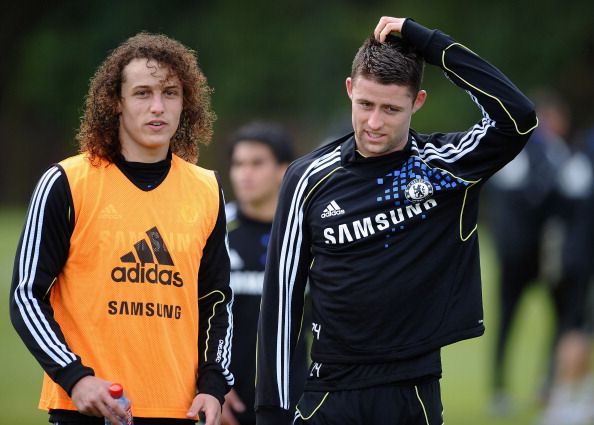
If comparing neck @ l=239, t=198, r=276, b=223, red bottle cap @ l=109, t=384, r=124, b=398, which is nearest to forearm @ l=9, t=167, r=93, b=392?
red bottle cap @ l=109, t=384, r=124, b=398

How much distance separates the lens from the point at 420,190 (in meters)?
4.55

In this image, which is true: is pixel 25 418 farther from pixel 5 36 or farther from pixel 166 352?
pixel 5 36

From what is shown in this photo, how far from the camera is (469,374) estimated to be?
499 inches

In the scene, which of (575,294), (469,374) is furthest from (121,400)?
(469,374)

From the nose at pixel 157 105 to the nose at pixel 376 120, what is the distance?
85cm

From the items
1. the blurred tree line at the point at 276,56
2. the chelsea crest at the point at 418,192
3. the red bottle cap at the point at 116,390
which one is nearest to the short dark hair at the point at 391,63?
the chelsea crest at the point at 418,192

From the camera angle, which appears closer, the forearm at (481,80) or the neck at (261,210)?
the forearm at (481,80)

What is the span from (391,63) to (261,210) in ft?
6.62

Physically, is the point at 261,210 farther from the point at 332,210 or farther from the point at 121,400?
the point at 121,400

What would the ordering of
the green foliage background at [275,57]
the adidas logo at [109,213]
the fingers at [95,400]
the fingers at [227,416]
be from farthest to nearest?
1. the green foliage background at [275,57]
2. the fingers at [227,416]
3. the adidas logo at [109,213]
4. the fingers at [95,400]

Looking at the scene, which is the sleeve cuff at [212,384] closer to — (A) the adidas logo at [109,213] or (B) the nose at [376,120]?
(A) the adidas logo at [109,213]

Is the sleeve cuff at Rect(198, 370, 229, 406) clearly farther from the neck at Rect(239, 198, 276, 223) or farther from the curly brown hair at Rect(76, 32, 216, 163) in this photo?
the neck at Rect(239, 198, 276, 223)

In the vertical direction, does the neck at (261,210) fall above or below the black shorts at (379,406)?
above

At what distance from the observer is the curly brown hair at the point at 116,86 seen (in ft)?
14.8
